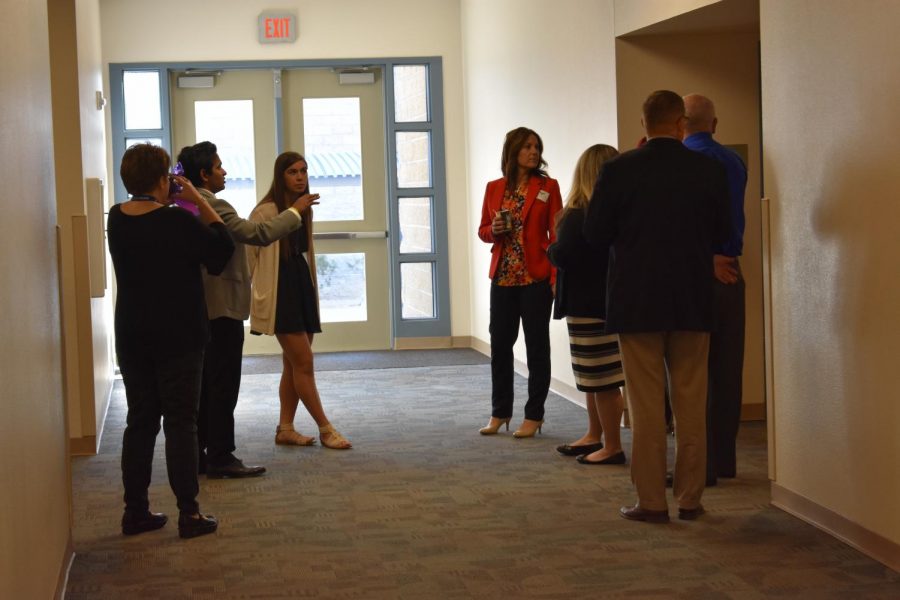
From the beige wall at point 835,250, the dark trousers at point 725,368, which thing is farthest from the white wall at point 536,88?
the beige wall at point 835,250

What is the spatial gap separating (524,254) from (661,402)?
6.00 ft

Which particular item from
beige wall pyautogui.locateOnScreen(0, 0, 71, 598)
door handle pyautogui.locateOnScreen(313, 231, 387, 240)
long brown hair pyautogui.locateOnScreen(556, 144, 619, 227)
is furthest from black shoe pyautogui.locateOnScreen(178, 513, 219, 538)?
door handle pyautogui.locateOnScreen(313, 231, 387, 240)

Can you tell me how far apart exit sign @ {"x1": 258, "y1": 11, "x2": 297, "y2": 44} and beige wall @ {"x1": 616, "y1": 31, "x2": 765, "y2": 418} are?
4.80 m

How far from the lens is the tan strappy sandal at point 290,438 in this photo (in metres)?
5.83

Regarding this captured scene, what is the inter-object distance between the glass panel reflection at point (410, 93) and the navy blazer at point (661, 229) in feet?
21.9

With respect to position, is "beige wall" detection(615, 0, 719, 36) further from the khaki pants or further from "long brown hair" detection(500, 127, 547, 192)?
the khaki pants

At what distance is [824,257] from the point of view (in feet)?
12.7

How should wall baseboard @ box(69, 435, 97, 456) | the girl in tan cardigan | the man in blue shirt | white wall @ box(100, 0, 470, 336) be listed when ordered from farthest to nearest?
white wall @ box(100, 0, 470, 336) < wall baseboard @ box(69, 435, 97, 456) < the girl in tan cardigan < the man in blue shirt

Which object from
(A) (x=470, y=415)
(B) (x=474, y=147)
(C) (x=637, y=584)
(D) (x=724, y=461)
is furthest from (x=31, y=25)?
(B) (x=474, y=147)

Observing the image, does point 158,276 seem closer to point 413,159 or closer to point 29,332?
point 29,332

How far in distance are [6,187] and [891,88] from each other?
2.50m

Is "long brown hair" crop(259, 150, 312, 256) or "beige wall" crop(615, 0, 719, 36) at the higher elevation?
"beige wall" crop(615, 0, 719, 36)

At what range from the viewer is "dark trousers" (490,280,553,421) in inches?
224

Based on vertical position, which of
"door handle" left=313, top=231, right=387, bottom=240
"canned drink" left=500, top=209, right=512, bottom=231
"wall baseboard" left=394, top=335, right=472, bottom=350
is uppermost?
"canned drink" left=500, top=209, right=512, bottom=231
